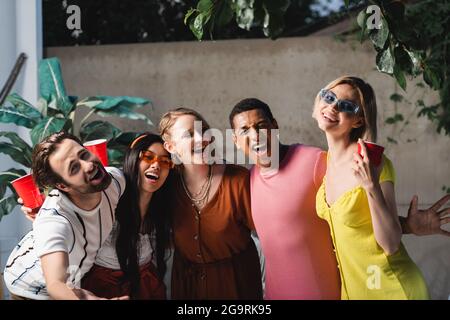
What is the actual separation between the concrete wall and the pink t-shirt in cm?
178

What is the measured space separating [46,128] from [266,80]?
4.90ft

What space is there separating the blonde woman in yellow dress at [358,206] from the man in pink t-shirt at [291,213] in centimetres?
6

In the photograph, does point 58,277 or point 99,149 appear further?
point 99,149

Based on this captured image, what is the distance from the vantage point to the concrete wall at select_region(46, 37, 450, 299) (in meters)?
5.08

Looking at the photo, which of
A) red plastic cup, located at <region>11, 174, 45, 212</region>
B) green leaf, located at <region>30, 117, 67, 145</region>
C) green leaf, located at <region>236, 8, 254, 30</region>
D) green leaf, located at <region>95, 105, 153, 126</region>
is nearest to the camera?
green leaf, located at <region>236, 8, 254, 30</region>

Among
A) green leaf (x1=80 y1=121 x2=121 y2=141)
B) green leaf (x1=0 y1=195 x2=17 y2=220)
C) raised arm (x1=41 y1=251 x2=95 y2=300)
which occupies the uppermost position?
green leaf (x1=80 y1=121 x2=121 y2=141)

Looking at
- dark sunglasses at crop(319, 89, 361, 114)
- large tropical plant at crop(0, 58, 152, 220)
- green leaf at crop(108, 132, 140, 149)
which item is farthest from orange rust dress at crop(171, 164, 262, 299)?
green leaf at crop(108, 132, 140, 149)

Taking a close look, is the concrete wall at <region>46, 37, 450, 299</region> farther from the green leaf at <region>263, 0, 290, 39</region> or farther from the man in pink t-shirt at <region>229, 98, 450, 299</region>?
the green leaf at <region>263, 0, 290, 39</region>

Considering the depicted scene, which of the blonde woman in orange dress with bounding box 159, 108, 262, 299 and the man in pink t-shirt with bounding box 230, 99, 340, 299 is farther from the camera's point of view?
the blonde woman in orange dress with bounding box 159, 108, 262, 299

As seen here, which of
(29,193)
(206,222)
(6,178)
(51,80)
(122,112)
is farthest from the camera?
(51,80)

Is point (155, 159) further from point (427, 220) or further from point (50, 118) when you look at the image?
point (50, 118)

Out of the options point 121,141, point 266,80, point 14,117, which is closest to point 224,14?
point 121,141

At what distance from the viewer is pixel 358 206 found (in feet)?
9.91
